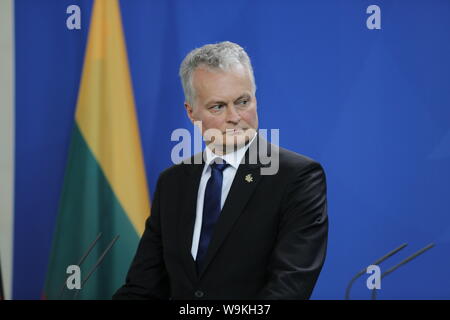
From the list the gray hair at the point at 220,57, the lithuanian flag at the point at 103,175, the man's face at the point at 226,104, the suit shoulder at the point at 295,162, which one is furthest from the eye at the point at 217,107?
the lithuanian flag at the point at 103,175

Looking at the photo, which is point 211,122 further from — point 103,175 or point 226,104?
point 103,175

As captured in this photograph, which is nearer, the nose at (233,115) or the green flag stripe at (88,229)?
the nose at (233,115)

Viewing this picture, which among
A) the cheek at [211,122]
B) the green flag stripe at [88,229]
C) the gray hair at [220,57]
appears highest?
the gray hair at [220,57]

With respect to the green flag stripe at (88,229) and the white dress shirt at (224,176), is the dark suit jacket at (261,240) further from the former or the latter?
the green flag stripe at (88,229)

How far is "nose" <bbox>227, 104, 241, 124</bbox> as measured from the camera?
1.72 metres

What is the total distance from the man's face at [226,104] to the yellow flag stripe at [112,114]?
1.71 meters

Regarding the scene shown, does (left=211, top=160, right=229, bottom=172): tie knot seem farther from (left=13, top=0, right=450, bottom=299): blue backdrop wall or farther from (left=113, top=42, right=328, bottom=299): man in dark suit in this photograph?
(left=13, top=0, right=450, bottom=299): blue backdrop wall

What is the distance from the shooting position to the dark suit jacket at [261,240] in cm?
156

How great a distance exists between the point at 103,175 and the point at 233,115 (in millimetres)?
1894

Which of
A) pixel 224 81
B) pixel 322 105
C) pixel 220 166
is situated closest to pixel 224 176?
pixel 220 166

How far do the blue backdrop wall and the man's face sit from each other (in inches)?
71.7

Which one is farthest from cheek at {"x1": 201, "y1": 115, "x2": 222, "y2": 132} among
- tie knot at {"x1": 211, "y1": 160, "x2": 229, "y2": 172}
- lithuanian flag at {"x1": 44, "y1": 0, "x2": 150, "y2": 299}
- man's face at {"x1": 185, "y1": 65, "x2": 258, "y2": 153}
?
lithuanian flag at {"x1": 44, "y1": 0, "x2": 150, "y2": 299}

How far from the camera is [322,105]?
3586mm
